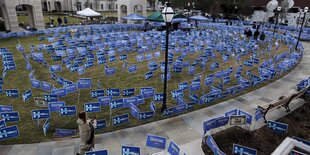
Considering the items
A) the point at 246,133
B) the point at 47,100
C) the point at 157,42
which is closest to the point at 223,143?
the point at 246,133

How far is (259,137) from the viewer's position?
8188 mm

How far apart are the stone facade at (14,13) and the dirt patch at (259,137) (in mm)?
32262

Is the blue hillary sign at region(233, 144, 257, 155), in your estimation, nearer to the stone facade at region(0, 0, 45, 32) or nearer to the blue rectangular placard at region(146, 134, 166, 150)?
the blue rectangular placard at region(146, 134, 166, 150)

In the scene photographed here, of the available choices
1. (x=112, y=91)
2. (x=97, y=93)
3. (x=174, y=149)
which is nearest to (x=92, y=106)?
(x=112, y=91)

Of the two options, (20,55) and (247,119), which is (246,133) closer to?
(247,119)

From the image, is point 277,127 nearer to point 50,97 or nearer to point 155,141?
point 155,141

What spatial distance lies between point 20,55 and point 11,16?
1398cm

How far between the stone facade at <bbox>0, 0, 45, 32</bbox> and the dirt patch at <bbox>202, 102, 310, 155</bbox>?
32.3m

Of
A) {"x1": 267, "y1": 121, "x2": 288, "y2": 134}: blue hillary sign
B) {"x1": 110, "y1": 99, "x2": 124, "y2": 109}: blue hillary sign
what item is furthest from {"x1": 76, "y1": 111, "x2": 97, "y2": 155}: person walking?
{"x1": 267, "y1": 121, "x2": 288, "y2": 134}: blue hillary sign

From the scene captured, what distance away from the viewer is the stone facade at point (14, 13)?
29891mm

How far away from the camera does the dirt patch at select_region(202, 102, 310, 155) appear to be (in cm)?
762

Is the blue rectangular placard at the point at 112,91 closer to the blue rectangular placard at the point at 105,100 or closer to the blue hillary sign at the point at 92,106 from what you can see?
the blue rectangular placard at the point at 105,100

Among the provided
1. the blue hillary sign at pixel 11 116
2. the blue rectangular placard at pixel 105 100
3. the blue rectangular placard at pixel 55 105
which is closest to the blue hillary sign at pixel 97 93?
the blue rectangular placard at pixel 105 100

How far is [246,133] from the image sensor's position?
836 cm
